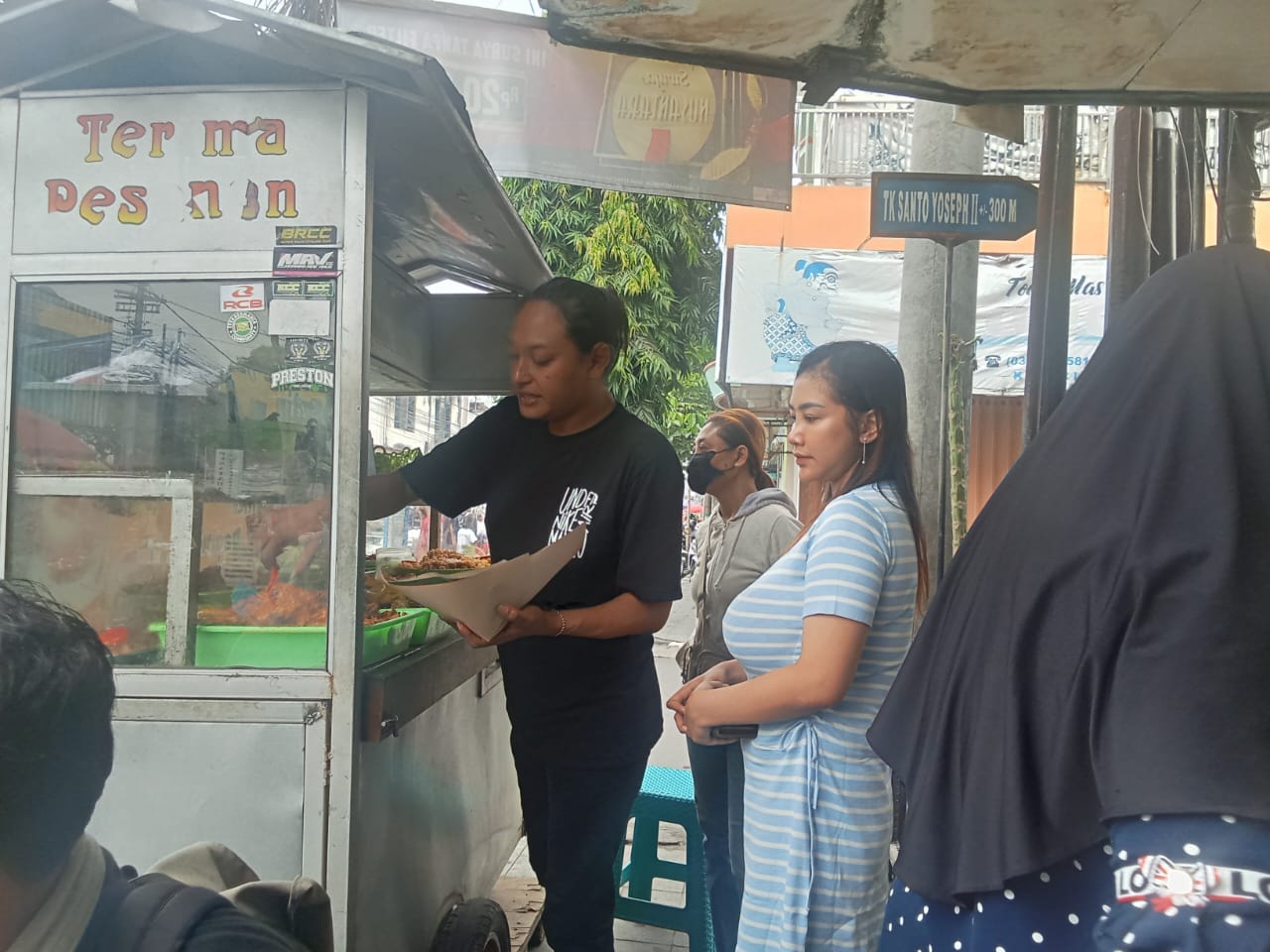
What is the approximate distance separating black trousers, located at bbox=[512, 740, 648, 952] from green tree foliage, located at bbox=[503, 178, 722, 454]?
699 cm

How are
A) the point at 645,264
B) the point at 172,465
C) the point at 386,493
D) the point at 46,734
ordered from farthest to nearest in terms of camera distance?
the point at 645,264 < the point at 386,493 < the point at 172,465 < the point at 46,734

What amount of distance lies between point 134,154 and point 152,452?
675mm

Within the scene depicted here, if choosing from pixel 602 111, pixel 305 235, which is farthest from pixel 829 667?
pixel 602 111

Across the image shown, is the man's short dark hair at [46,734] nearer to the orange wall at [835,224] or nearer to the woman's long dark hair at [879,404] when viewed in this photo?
the woman's long dark hair at [879,404]

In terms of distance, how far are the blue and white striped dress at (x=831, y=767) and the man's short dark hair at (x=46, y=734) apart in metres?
1.28

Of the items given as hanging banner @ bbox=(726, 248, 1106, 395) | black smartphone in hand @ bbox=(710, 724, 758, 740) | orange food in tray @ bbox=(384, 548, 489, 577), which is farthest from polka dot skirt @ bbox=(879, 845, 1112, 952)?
hanging banner @ bbox=(726, 248, 1106, 395)

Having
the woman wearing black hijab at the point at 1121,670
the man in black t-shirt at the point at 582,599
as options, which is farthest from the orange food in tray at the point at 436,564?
the woman wearing black hijab at the point at 1121,670

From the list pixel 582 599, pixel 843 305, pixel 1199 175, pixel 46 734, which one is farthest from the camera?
pixel 843 305

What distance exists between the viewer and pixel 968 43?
2221 mm

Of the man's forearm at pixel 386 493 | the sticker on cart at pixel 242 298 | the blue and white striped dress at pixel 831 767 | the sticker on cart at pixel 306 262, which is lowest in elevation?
the blue and white striped dress at pixel 831 767

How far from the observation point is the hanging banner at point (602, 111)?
4266 mm

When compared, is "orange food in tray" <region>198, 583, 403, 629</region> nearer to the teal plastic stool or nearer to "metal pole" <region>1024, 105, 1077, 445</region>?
the teal plastic stool

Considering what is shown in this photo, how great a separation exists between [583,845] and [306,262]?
1.56 metres

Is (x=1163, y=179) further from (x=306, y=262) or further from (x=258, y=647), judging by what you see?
(x=258, y=647)
